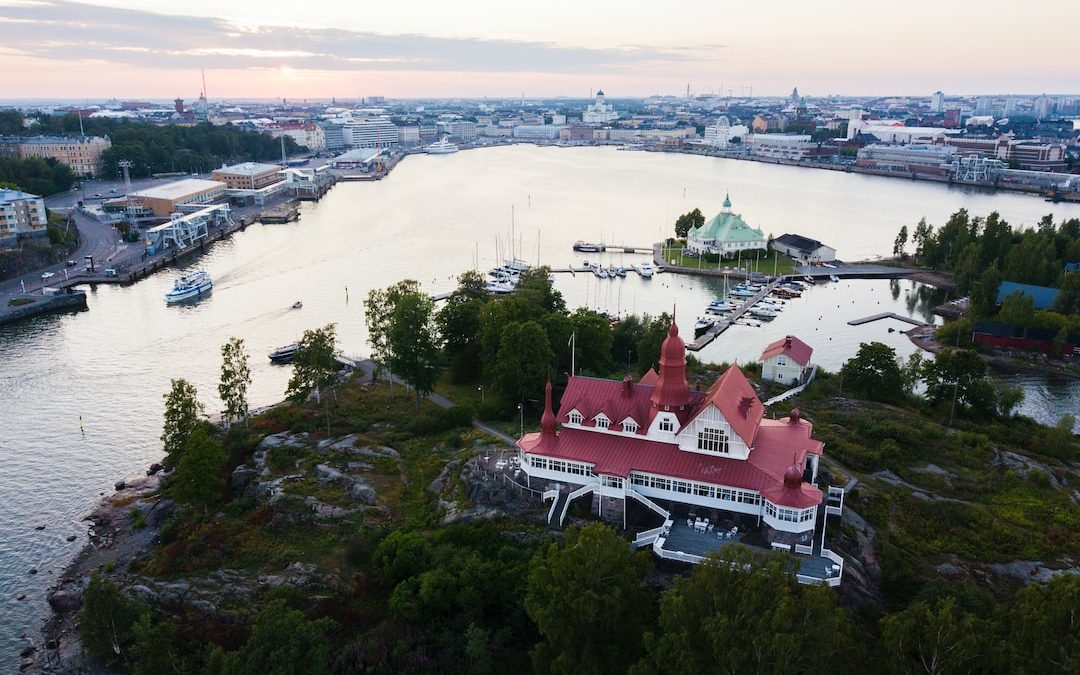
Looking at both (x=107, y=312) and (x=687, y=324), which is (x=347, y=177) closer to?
(x=107, y=312)

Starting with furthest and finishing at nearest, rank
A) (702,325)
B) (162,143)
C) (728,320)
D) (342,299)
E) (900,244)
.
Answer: (162,143) → (900,244) → (342,299) → (728,320) → (702,325)

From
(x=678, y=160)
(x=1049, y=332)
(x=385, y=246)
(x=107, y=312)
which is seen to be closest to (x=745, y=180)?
(x=678, y=160)

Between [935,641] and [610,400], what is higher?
[610,400]

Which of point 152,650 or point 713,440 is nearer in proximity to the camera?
point 152,650

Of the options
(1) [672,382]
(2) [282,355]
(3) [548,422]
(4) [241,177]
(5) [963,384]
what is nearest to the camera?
(1) [672,382]

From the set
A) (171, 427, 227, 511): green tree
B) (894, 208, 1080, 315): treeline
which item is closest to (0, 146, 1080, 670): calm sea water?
(171, 427, 227, 511): green tree

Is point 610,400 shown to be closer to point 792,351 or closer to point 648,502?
point 648,502

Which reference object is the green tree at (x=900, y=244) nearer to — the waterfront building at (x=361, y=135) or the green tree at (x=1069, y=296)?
the green tree at (x=1069, y=296)

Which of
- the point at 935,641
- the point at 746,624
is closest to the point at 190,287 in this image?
the point at 746,624
